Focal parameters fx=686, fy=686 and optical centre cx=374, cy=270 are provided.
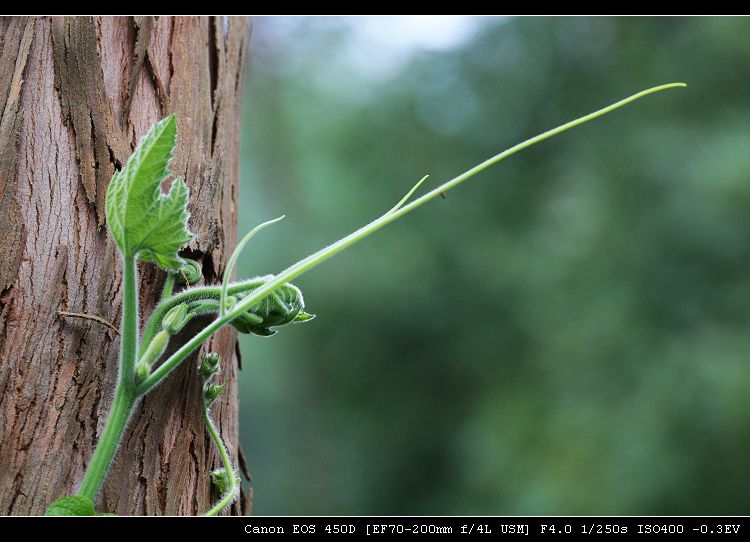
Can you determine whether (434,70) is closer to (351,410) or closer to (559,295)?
(559,295)

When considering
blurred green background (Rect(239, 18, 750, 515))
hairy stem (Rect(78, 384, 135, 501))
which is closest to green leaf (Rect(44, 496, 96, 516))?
hairy stem (Rect(78, 384, 135, 501))

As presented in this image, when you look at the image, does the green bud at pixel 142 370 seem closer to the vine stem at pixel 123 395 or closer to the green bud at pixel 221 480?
the vine stem at pixel 123 395

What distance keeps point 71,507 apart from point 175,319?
95 mm

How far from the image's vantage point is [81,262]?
361 mm

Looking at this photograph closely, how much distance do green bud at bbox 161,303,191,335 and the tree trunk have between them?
0.05 m

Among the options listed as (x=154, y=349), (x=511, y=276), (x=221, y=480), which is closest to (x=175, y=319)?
(x=154, y=349)

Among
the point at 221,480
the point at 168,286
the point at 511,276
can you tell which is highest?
the point at 511,276

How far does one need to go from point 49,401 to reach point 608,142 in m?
3.19

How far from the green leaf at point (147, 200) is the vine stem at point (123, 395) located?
0.01 m

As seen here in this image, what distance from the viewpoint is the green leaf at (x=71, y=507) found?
0.30 meters

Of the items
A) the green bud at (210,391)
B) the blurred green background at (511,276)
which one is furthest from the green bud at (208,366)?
the blurred green background at (511,276)

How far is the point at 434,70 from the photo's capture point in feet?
12.2

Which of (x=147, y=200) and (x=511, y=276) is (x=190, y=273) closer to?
(x=147, y=200)
